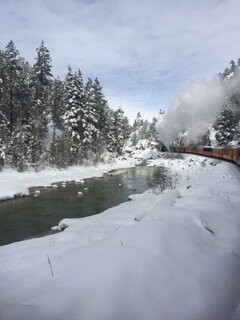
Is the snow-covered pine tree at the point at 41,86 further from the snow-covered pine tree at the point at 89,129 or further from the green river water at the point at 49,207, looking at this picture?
the green river water at the point at 49,207

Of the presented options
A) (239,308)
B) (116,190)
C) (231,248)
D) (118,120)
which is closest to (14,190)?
(116,190)

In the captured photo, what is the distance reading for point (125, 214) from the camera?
1158 centimetres

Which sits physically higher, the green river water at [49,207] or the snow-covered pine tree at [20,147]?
the snow-covered pine tree at [20,147]

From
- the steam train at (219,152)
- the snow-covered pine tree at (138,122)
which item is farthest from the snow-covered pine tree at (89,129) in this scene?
the snow-covered pine tree at (138,122)

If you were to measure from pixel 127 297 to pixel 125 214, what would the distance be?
7590 mm

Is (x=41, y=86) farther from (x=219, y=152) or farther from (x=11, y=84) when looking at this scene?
(x=219, y=152)

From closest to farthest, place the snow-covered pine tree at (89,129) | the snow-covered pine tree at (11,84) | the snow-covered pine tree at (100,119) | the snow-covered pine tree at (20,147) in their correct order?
1. the snow-covered pine tree at (20,147)
2. the snow-covered pine tree at (11,84)
3. the snow-covered pine tree at (89,129)
4. the snow-covered pine tree at (100,119)

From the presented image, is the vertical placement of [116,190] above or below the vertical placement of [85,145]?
below

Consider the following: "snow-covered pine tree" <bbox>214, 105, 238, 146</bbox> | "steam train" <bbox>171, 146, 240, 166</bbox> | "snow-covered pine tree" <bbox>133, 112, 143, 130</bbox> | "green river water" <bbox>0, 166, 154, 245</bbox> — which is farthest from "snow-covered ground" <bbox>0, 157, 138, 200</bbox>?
"snow-covered pine tree" <bbox>133, 112, 143, 130</bbox>

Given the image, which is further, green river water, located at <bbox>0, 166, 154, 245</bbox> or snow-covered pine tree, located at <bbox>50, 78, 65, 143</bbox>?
snow-covered pine tree, located at <bbox>50, 78, 65, 143</bbox>

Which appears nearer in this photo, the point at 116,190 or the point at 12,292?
the point at 12,292

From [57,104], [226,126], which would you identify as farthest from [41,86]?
[226,126]

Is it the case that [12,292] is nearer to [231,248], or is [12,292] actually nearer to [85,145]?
[231,248]

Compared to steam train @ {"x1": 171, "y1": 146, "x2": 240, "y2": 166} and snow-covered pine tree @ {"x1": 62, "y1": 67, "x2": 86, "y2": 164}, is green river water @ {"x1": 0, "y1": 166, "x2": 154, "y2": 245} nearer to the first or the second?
steam train @ {"x1": 171, "y1": 146, "x2": 240, "y2": 166}
